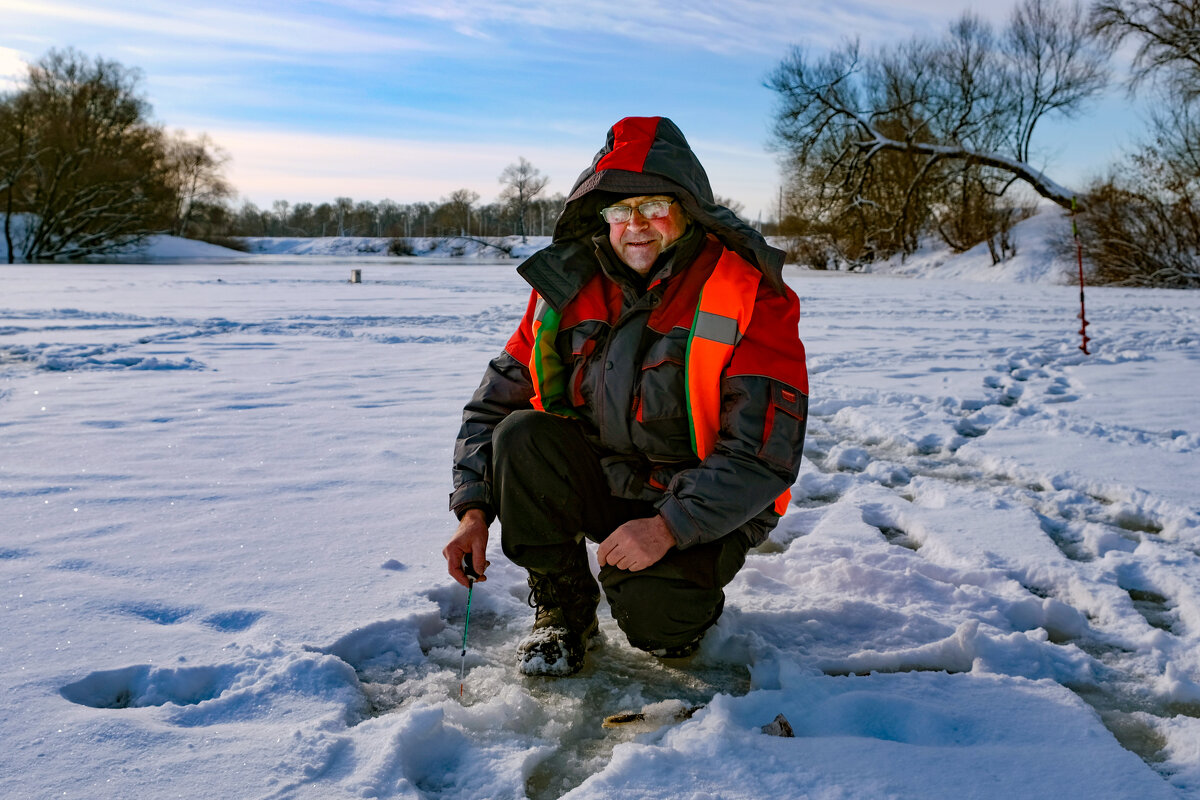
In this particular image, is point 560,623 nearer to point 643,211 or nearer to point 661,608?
point 661,608

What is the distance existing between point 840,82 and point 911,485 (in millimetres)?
22412

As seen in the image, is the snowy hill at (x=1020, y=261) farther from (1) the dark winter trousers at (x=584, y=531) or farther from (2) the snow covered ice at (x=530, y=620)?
(1) the dark winter trousers at (x=584, y=531)

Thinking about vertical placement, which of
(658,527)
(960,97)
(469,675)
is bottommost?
(469,675)

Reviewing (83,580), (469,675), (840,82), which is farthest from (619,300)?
(840,82)

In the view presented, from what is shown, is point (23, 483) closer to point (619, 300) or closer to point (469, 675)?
point (469, 675)

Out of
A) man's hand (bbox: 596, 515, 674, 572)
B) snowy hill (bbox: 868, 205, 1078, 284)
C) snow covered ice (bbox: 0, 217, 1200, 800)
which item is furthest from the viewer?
snowy hill (bbox: 868, 205, 1078, 284)

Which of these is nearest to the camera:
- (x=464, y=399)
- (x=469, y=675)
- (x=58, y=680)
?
(x=58, y=680)

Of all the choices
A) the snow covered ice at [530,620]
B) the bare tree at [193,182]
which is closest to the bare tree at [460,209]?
the bare tree at [193,182]

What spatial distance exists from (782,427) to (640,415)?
1.06 ft

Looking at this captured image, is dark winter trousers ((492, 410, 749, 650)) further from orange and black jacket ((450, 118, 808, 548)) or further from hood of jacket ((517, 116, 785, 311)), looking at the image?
hood of jacket ((517, 116, 785, 311))

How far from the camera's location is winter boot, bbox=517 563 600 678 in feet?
5.96

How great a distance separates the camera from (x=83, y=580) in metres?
2.11

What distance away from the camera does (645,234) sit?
188 cm


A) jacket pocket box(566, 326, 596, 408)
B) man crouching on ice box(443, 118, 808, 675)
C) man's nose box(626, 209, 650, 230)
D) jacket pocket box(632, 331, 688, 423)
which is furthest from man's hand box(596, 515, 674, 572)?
man's nose box(626, 209, 650, 230)
